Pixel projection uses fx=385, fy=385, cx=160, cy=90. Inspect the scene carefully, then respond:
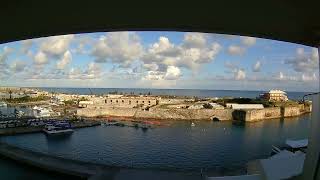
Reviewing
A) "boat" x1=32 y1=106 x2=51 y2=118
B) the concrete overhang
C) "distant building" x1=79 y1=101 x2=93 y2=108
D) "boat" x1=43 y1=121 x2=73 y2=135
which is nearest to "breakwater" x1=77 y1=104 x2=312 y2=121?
"distant building" x1=79 y1=101 x2=93 y2=108

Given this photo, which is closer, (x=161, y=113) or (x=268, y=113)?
(x=268, y=113)

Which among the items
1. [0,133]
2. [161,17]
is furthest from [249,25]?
[0,133]

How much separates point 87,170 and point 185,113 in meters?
15.5

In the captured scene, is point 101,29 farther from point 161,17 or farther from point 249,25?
point 249,25

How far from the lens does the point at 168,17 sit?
271 cm

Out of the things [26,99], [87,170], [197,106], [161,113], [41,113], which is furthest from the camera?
[26,99]

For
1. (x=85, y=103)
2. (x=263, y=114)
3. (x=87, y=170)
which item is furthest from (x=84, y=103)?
(x=87, y=170)

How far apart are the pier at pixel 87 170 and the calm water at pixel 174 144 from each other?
2284 mm

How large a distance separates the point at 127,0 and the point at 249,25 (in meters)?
0.99

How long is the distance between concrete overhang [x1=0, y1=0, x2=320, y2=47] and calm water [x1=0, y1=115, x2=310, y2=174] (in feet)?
24.2

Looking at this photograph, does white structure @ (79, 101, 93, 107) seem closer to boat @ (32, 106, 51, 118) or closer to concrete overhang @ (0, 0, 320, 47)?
boat @ (32, 106, 51, 118)

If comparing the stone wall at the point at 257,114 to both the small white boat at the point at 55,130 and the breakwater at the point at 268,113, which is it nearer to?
the breakwater at the point at 268,113

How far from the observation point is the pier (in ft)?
24.9

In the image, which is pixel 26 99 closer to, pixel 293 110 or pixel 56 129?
pixel 56 129
